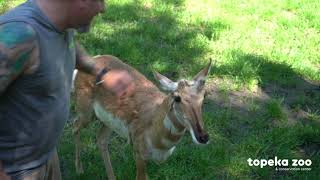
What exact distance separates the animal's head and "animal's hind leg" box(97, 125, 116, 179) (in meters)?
1.04

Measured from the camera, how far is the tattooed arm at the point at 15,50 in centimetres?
247

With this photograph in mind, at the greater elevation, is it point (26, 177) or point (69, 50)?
point (69, 50)

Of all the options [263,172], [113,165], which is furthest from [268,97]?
[113,165]

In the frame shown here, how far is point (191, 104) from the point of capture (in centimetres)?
428

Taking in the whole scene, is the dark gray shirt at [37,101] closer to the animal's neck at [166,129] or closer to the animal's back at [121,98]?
the animal's neck at [166,129]

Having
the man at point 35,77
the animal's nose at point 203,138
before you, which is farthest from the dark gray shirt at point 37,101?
the animal's nose at point 203,138

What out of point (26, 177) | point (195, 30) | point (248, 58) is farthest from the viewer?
point (195, 30)

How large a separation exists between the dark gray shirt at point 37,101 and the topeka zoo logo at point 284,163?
2.86 metres

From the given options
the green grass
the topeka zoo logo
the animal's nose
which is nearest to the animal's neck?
the animal's nose

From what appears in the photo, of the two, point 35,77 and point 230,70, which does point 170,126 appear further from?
point 230,70

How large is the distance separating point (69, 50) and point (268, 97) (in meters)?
4.03

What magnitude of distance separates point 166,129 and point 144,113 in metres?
0.42

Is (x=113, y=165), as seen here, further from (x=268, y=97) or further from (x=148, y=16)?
(x=148, y=16)

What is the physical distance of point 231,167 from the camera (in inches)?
211
